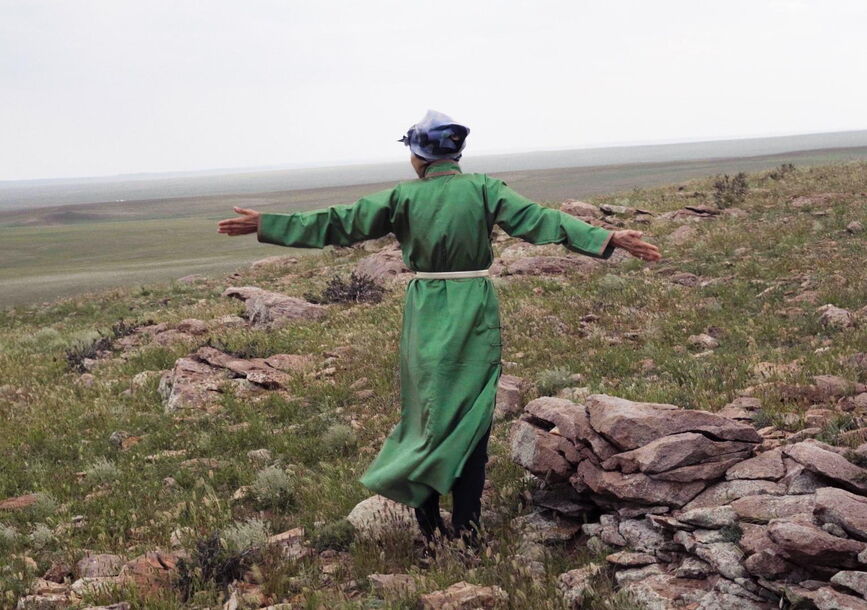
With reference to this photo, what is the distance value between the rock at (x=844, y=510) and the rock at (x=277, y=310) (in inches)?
435

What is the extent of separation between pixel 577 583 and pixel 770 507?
1143 mm

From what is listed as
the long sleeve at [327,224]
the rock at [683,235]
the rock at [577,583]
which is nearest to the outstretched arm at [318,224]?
the long sleeve at [327,224]

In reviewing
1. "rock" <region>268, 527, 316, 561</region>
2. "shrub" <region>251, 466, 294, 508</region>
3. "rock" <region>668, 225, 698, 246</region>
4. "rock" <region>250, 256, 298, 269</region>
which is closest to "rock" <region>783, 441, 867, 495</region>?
"rock" <region>268, 527, 316, 561</region>

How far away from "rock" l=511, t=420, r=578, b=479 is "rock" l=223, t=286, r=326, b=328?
28.8 feet

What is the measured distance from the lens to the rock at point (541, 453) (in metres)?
6.02

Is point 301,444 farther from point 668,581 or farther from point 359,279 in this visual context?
point 359,279

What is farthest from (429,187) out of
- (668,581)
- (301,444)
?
(301,444)

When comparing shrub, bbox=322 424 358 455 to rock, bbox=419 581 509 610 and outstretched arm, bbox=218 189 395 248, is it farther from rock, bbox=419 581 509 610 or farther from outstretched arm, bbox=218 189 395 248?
rock, bbox=419 581 509 610

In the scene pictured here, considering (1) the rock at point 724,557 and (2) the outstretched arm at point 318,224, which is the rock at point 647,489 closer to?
(1) the rock at point 724,557

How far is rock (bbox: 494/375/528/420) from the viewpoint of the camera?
29.2 feet

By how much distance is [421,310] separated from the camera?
18.8 feet

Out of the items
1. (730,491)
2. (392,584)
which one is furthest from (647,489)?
(392,584)

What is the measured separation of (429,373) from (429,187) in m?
1.24

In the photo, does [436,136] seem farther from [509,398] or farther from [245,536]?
[509,398]
